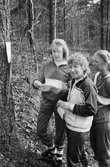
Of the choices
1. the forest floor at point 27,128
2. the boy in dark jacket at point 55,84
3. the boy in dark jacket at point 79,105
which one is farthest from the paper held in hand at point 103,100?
the forest floor at point 27,128

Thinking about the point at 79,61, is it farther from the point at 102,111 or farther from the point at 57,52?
the point at 102,111

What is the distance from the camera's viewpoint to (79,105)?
2889 mm

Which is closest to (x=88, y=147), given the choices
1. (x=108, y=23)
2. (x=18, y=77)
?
(x=18, y=77)

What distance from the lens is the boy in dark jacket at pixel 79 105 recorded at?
2859 millimetres

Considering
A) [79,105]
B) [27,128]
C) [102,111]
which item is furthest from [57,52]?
[27,128]

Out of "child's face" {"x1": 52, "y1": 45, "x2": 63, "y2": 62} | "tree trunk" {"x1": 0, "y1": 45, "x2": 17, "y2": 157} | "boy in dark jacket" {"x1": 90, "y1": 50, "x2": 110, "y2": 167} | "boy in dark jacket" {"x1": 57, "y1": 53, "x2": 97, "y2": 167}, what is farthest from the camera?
"child's face" {"x1": 52, "y1": 45, "x2": 63, "y2": 62}

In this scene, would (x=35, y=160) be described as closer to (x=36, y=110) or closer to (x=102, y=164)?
(x=102, y=164)

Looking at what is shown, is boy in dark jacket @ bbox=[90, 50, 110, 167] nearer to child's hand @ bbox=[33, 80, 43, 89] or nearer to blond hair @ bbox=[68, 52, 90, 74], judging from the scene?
blond hair @ bbox=[68, 52, 90, 74]

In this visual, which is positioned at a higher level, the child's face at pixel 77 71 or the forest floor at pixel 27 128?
the child's face at pixel 77 71

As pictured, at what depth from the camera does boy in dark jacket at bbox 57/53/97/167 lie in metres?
2.86

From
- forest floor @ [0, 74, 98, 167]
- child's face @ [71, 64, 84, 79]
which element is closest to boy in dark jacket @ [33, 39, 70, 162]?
forest floor @ [0, 74, 98, 167]

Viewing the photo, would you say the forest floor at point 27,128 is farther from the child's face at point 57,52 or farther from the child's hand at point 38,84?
the child's face at point 57,52

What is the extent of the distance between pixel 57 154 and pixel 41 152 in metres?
0.35

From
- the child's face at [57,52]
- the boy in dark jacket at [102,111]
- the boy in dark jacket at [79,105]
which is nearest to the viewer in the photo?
the boy in dark jacket at [79,105]
